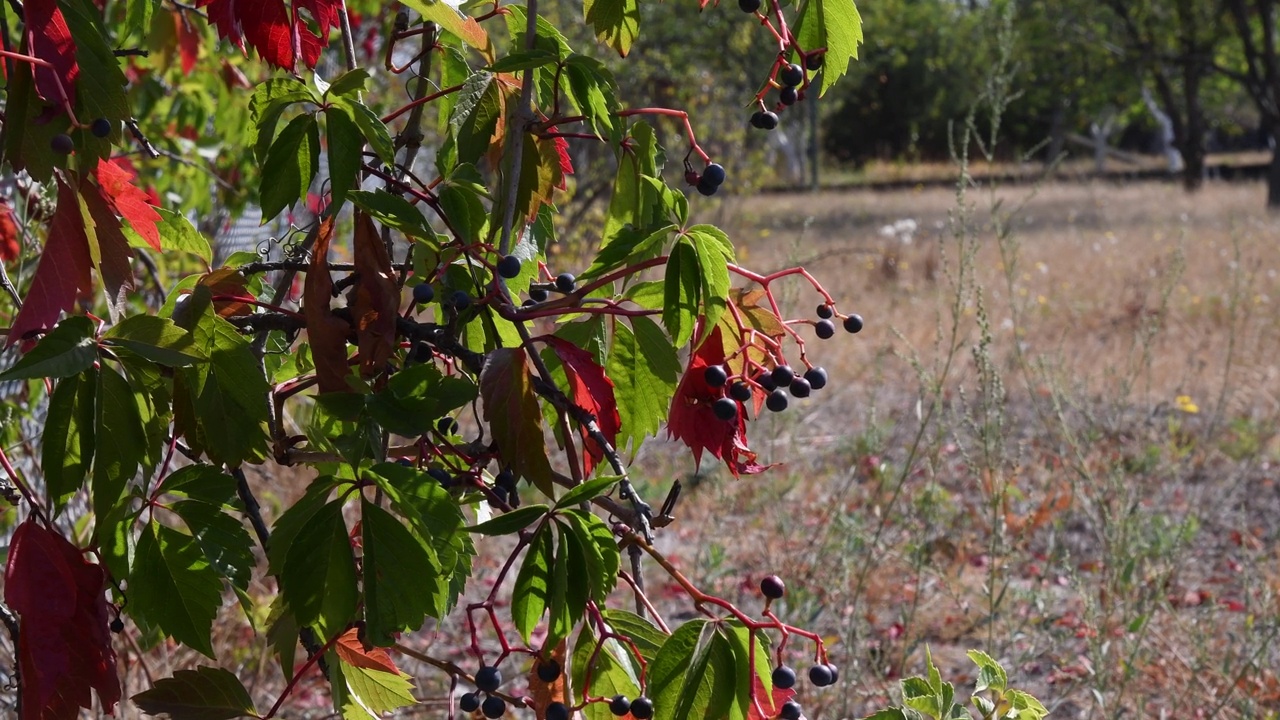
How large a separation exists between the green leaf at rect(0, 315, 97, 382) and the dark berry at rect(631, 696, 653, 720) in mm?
451

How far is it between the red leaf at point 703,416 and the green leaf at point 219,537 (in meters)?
0.36

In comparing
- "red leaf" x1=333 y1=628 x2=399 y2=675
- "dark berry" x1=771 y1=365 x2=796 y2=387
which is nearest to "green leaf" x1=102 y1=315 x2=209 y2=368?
"red leaf" x1=333 y1=628 x2=399 y2=675

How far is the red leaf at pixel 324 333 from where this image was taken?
3.01 feet

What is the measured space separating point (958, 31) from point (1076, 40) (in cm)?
729

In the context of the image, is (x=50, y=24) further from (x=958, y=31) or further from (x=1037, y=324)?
(x=958, y=31)

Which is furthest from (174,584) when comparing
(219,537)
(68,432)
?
(68,432)

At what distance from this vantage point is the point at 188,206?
9.46 feet

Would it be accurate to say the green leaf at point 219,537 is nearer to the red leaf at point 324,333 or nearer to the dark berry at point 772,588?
the red leaf at point 324,333

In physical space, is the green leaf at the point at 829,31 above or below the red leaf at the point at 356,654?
above

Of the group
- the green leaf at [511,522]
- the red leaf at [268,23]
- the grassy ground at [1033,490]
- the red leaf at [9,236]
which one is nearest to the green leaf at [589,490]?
the green leaf at [511,522]

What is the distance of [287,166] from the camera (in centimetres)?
98

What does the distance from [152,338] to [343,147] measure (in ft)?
0.71

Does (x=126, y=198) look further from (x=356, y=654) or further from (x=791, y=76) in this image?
(x=791, y=76)

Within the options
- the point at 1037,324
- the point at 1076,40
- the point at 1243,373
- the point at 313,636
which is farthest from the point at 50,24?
the point at 1076,40
